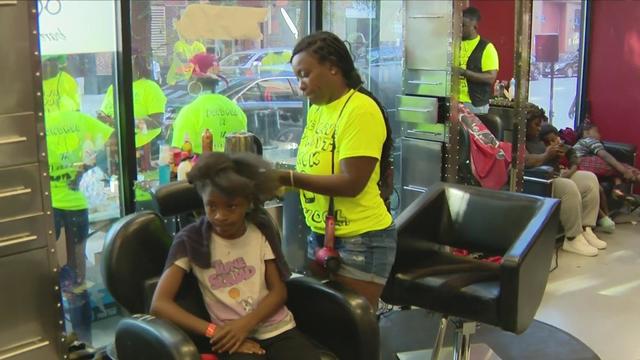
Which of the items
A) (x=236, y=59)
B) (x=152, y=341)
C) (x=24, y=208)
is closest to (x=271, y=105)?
(x=236, y=59)

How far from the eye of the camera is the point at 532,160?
16.0 feet

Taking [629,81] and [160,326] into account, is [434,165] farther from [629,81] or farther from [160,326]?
[629,81]

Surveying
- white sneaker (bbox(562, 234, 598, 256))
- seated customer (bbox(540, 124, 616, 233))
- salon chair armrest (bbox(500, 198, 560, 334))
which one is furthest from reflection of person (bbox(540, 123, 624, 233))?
salon chair armrest (bbox(500, 198, 560, 334))

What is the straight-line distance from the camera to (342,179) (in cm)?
217

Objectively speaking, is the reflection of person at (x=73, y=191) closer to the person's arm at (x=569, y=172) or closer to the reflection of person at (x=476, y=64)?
the reflection of person at (x=476, y=64)

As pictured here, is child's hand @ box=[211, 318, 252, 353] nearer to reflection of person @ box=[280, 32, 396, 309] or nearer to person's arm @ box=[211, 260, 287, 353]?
person's arm @ box=[211, 260, 287, 353]

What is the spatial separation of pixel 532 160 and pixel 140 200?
267 cm

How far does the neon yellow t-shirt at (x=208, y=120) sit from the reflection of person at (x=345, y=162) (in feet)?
4.59

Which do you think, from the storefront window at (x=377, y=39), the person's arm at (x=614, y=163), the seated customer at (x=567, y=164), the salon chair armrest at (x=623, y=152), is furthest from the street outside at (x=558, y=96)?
the storefront window at (x=377, y=39)

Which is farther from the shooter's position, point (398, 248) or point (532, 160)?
point (532, 160)

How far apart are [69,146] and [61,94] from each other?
0.24 meters

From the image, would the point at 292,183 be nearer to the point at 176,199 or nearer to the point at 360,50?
the point at 176,199

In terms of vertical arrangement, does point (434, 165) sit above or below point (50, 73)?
below

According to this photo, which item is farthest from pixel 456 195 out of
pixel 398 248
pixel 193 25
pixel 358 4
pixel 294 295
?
pixel 358 4
